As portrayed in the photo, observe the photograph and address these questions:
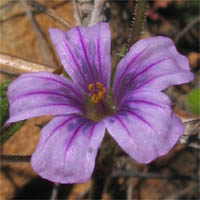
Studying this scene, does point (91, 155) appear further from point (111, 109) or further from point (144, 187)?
point (144, 187)

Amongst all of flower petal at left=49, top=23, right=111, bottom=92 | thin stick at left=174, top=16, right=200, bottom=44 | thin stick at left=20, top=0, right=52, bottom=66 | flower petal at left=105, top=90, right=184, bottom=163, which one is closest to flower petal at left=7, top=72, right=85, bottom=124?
flower petal at left=49, top=23, right=111, bottom=92

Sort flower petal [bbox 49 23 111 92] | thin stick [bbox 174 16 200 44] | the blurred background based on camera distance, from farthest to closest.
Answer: thin stick [bbox 174 16 200 44], the blurred background, flower petal [bbox 49 23 111 92]

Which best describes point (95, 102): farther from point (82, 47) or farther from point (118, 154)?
point (118, 154)

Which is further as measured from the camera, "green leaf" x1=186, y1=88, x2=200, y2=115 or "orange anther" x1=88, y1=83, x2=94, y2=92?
"green leaf" x1=186, y1=88, x2=200, y2=115

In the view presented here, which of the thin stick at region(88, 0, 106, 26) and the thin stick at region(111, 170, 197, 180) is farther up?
the thin stick at region(88, 0, 106, 26)

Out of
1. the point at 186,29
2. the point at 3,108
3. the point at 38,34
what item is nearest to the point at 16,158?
the point at 3,108

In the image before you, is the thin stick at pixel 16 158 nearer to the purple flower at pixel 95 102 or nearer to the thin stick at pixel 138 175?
the purple flower at pixel 95 102

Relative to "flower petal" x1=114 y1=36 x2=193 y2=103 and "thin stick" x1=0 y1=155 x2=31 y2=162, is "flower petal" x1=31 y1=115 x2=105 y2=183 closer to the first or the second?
"flower petal" x1=114 y1=36 x2=193 y2=103

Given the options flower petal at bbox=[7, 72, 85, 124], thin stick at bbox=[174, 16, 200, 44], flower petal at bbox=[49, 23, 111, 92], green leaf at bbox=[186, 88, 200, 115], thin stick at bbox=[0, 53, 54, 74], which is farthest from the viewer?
thin stick at bbox=[174, 16, 200, 44]
